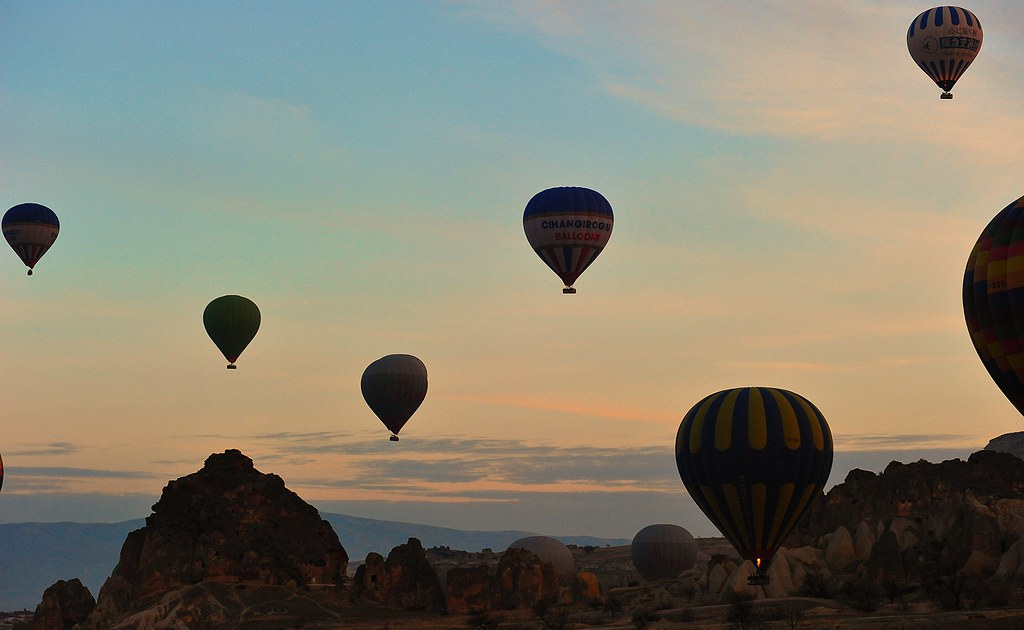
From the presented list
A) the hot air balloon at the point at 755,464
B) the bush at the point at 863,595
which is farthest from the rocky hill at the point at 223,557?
the hot air balloon at the point at 755,464

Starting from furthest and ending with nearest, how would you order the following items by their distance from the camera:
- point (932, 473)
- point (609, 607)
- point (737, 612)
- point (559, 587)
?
point (932, 473) < point (559, 587) < point (609, 607) < point (737, 612)

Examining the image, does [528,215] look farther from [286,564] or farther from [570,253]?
[286,564]

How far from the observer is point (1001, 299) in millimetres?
68312

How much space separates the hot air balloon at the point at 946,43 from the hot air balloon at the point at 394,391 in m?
51.3

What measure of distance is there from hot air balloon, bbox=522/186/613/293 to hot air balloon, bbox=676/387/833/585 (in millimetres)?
30247

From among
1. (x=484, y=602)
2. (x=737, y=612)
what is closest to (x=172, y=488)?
(x=484, y=602)

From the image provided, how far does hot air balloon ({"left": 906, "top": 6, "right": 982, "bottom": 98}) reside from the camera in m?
122

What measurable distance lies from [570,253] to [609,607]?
85.1 feet

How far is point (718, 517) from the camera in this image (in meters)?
80.8

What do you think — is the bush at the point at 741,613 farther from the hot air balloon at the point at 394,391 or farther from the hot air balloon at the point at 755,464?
the hot air balloon at the point at 394,391

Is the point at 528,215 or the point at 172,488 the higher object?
the point at 528,215

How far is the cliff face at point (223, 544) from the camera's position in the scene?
113375 mm

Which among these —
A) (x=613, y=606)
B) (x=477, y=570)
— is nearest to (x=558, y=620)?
(x=613, y=606)

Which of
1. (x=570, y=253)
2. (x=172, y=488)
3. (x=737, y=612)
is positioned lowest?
(x=737, y=612)
